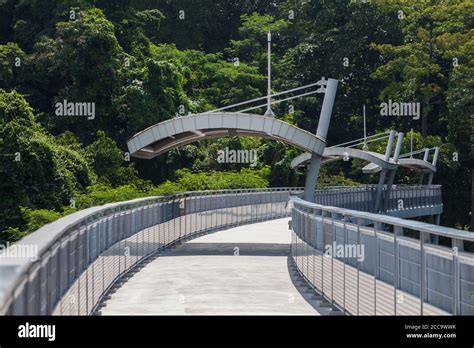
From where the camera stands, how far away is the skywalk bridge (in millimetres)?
10336

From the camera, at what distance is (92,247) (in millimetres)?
16891

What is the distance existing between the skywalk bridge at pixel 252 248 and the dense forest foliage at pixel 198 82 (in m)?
7.14

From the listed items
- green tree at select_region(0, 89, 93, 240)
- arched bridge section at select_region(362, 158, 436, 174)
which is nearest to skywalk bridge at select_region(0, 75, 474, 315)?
green tree at select_region(0, 89, 93, 240)

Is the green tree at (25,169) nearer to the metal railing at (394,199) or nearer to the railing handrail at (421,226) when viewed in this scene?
the metal railing at (394,199)

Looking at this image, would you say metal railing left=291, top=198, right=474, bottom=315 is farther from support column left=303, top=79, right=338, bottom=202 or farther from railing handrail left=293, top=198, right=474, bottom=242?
support column left=303, top=79, right=338, bottom=202

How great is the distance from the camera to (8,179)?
144 ft

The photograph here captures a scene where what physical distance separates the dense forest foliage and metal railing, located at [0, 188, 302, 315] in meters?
5.73

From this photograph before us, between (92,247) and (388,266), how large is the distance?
512 cm

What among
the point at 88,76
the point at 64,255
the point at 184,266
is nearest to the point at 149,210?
the point at 184,266

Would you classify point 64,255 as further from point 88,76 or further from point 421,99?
point 421,99

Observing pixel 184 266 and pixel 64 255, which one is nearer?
pixel 64 255

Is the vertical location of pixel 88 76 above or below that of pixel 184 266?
above

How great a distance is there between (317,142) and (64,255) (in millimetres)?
24198

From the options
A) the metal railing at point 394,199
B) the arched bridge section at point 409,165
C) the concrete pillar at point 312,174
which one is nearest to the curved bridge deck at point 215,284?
the concrete pillar at point 312,174
